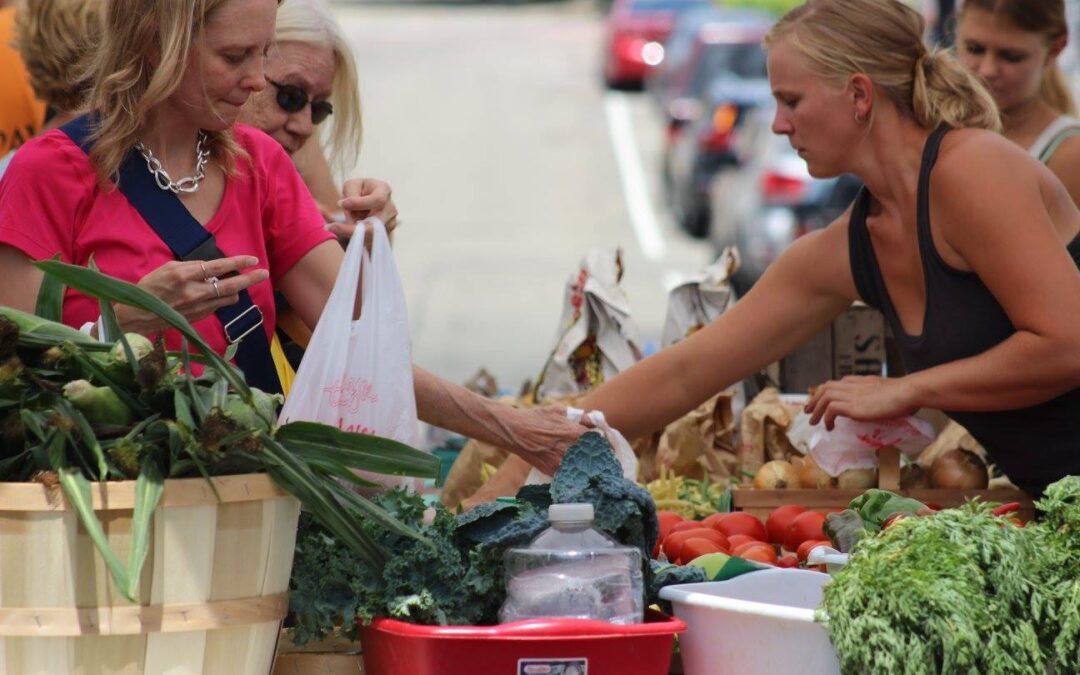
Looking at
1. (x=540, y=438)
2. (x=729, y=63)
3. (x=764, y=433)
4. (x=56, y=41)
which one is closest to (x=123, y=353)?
(x=540, y=438)

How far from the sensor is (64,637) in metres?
1.95

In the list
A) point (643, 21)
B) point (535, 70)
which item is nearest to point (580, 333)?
point (643, 21)

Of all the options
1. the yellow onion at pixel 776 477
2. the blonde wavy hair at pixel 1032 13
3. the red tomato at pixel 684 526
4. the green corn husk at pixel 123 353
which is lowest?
the yellow onion at pixel 776 477

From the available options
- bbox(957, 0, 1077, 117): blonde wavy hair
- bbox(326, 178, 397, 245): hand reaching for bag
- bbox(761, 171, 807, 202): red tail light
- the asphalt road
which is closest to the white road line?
the asphalt road

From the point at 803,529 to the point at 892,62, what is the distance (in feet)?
3.35

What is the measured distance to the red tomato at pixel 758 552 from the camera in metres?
2.78

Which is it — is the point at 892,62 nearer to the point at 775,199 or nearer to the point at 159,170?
the point at 159,170

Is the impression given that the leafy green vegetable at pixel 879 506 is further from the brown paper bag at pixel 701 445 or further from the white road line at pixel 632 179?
the white road line at pixel 632 179

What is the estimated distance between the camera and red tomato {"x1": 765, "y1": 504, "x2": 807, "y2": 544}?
3.10 meters

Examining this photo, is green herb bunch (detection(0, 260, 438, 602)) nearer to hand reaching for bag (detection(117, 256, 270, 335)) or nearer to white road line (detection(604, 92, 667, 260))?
hand reaching for bag (detection(117, 256, 270, 335))

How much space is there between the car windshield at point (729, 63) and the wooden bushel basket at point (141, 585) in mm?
13872

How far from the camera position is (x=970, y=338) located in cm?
318

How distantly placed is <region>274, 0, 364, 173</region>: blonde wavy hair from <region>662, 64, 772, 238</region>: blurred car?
10.2 metres

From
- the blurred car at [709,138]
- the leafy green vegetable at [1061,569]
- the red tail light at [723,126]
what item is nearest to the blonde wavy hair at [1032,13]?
the leafy green vegetable at [1061,569]
